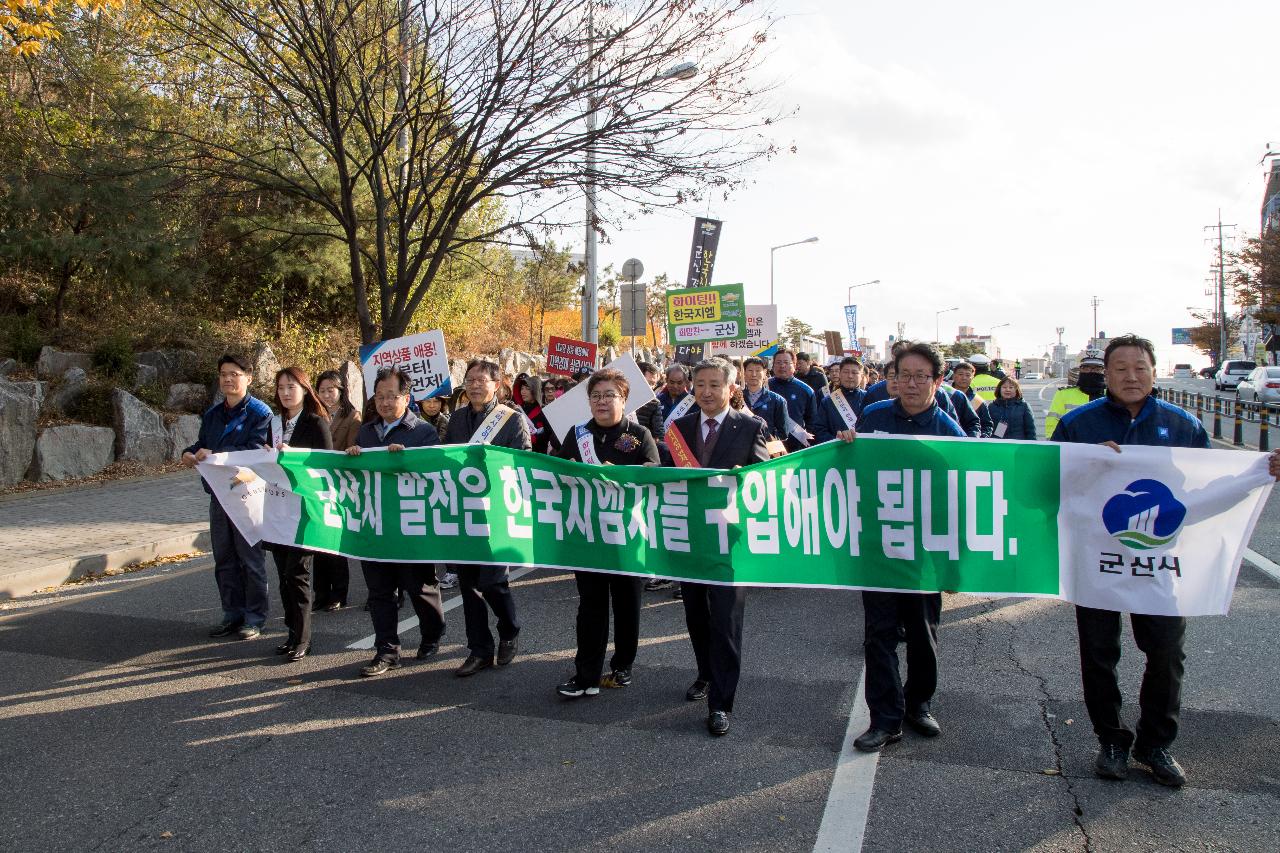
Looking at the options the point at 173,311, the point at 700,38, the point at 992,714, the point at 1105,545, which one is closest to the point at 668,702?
the point at 992,714

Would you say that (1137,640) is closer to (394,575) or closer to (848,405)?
(394,575)

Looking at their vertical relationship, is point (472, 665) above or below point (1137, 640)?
below

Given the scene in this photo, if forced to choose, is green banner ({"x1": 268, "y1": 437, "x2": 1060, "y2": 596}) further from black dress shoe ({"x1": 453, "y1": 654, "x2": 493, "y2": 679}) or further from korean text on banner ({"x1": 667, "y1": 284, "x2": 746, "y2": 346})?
korean text on banner ({"x1": 667, "y1": 284, "x2": 746, "y2": 346})

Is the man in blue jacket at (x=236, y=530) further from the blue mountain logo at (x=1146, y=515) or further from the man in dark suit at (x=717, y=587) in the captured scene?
the blue mountain logo at (x=1146, y=515)

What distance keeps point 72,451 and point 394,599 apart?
419 inches

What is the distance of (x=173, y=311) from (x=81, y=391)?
429 centimetres

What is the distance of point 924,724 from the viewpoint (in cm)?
461

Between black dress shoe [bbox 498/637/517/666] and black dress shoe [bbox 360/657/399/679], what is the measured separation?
649 mm

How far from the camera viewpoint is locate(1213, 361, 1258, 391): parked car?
152ft

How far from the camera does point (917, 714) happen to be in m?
4.66

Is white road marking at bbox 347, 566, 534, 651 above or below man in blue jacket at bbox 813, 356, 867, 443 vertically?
below

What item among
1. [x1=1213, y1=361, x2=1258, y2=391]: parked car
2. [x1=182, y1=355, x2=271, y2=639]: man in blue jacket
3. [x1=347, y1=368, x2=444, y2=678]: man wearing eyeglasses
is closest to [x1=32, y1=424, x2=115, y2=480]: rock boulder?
[x1=182, y1=355, x2=271, y2=639]: man in blue jacket

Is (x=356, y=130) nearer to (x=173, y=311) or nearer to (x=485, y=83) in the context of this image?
(x=485, y=83)

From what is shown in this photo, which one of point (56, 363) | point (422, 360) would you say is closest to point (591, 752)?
point (422, 360)
